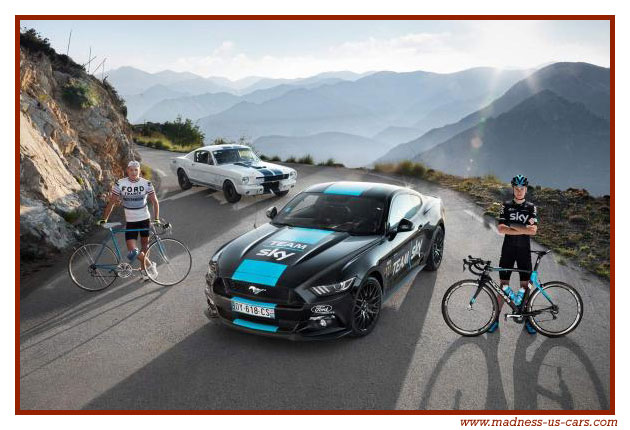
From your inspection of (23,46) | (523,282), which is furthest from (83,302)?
(23,46)

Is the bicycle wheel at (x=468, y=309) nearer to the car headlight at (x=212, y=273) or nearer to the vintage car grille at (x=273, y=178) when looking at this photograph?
the car headlight at (x=212, y=273)

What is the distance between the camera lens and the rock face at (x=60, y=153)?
941 centimetres

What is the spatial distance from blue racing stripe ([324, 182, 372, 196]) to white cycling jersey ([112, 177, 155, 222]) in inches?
108

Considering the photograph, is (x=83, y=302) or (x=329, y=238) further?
(x=83, y=302)

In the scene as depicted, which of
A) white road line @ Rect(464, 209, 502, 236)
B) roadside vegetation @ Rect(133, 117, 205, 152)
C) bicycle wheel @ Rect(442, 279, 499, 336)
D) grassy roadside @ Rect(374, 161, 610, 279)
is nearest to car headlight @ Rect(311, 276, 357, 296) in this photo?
bicycle wheel @ Rect(442, 279, 499, 336)

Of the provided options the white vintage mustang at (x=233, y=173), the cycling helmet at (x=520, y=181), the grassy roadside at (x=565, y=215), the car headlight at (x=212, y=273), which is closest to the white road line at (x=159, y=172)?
the white vintage mustang at (x=233, y=173)

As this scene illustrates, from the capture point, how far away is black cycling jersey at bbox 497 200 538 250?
5.69m

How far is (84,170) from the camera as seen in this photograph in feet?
42.7

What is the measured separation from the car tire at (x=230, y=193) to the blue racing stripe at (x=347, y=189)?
6688mm

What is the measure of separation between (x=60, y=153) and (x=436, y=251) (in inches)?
372

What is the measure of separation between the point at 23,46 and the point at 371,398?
14.0m

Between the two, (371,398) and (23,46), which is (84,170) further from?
(371,398)

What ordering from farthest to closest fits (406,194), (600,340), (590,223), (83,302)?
(590,223)
(406,194)
(83,302)
(600,340)

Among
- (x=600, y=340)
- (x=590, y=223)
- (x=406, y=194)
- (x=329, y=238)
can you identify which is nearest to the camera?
(x=600, y=340)
